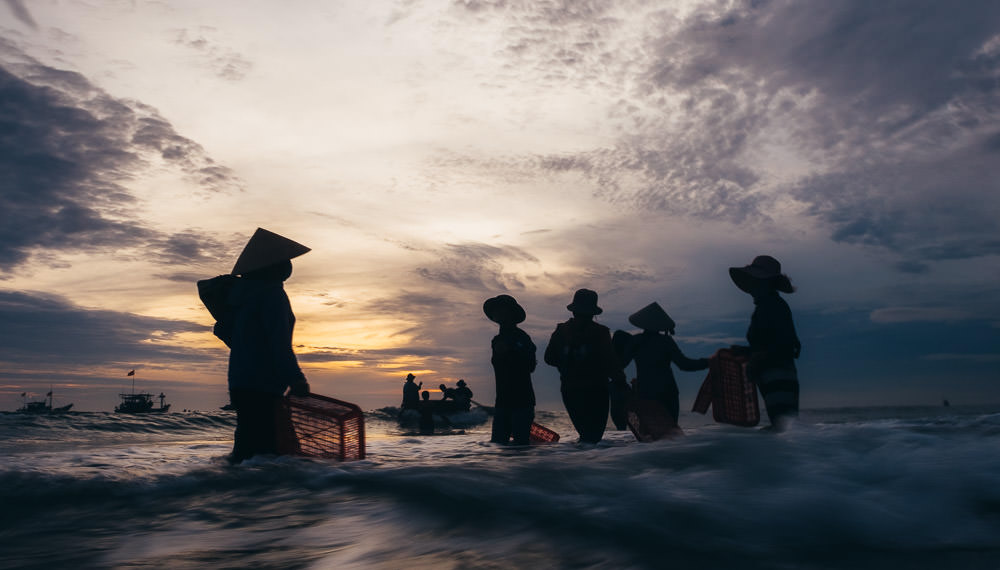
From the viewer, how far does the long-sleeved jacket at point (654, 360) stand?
28.8 ft

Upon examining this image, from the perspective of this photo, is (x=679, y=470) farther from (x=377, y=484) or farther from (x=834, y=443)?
(x=377, y=484)

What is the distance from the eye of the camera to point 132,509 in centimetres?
416

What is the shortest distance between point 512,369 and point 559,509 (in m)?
4.48

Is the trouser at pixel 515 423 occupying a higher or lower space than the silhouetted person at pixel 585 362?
lower

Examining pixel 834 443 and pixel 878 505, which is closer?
pixel 878 505

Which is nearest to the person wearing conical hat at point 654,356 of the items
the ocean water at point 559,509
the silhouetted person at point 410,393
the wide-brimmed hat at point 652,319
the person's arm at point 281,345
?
the wide-brimmed hat at point 652,319

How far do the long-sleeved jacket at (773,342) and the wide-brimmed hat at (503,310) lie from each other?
2784 mm

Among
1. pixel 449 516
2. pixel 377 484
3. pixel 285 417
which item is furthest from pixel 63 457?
pixel 449 516

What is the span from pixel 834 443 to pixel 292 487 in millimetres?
4069

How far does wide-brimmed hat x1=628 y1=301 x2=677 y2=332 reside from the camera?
29.1 feet

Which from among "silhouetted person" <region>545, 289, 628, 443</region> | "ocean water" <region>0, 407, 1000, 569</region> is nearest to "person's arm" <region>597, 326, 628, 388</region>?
"silhouetted person" <region>545, 289, 628, 443</region>

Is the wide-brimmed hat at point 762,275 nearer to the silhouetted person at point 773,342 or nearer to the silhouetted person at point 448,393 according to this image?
the silhouetted person at point 773,342

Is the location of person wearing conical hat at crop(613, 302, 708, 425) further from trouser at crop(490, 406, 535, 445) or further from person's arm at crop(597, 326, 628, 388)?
trouser at crop(490, 406, 535, 445)

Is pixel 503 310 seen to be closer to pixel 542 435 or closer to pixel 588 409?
pixel 588 409
